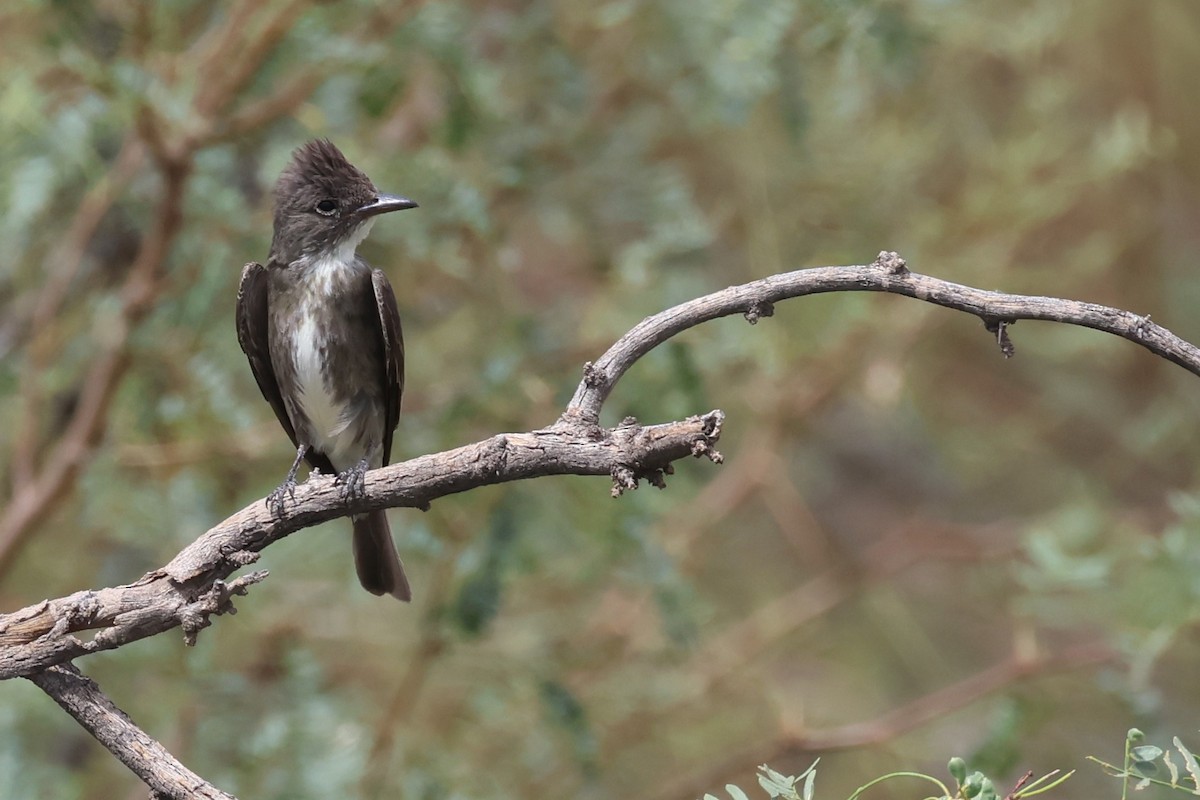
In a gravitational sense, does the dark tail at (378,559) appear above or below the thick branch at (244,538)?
above

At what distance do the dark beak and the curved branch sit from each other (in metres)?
1.84

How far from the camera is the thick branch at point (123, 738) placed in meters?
2.29

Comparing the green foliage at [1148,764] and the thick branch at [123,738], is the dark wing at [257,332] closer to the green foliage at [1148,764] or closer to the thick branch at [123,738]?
the thick branch at [123,738]

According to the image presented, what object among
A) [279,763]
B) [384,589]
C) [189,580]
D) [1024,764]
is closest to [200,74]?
[384,589]

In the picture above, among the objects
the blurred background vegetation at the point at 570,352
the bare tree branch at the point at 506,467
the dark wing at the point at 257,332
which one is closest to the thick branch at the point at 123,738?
the bare tree branch at the point at 506,467

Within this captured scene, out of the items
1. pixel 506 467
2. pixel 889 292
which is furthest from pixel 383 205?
pixel 889 292

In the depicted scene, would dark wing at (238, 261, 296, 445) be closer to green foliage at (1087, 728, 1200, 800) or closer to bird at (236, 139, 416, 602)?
bird at (236, 139, 416, 602)

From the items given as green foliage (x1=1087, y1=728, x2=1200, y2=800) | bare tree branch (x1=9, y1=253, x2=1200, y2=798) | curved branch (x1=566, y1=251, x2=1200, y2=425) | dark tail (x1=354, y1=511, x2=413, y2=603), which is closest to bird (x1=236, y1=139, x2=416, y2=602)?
dark tail (x1=354, y1=511, x2=413, y2=603)

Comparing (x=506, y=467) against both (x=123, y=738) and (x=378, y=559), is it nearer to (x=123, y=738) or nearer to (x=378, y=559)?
(x=123, y=738)

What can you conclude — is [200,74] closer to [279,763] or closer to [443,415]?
[443,415]

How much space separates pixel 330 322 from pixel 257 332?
335 millimetres

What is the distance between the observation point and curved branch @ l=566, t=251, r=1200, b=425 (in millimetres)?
2057

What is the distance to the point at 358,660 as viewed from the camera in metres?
6.08

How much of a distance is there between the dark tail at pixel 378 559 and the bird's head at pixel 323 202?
32.2 inches
